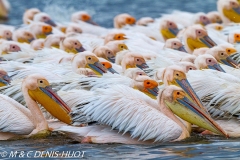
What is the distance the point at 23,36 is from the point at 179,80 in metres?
5.06

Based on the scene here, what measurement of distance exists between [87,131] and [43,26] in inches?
228

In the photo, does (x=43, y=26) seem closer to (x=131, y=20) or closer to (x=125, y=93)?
(x=131, y=20)

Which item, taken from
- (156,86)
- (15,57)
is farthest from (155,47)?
(156,86)

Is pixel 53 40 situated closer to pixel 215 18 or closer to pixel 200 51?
pixel 200 51

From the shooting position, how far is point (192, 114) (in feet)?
24.2

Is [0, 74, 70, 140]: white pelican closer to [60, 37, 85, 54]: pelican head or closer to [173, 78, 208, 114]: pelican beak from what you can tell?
[173, 78, 208, 114]: pelican beak

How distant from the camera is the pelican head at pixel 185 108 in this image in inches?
290

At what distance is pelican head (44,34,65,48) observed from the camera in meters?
11.5

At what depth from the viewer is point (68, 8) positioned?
21.3 m

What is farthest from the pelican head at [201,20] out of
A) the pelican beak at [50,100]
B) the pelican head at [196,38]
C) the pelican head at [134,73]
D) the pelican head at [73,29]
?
the pelican beak at [50,100]

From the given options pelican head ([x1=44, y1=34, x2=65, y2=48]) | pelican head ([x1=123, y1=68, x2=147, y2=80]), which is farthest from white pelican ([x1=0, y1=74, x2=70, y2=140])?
pelican head ([x1=44, y1=34, x2=65, y2=48])

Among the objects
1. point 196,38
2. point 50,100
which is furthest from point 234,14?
point 50,100

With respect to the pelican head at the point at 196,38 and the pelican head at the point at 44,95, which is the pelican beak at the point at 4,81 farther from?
the pelican head at the point at 196,38

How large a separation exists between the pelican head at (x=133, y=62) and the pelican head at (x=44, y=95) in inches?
70.0
